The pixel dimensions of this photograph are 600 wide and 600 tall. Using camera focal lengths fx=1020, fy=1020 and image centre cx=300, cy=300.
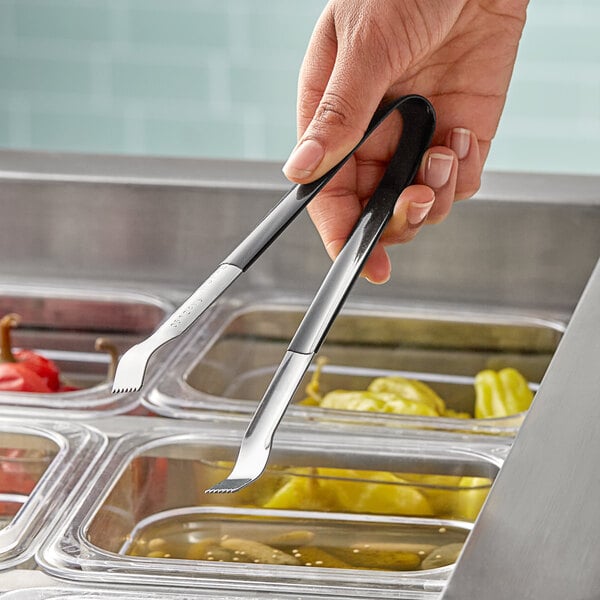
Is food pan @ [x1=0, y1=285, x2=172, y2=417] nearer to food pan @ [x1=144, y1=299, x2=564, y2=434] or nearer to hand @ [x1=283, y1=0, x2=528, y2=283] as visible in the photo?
food pan @ [x1=144, y1=299, x2=564, y2=434]

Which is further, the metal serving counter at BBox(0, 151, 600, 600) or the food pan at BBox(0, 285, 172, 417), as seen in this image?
the food pan at BBox(0, 285, 172, 417)

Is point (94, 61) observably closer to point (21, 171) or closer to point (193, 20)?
point (193, 20)

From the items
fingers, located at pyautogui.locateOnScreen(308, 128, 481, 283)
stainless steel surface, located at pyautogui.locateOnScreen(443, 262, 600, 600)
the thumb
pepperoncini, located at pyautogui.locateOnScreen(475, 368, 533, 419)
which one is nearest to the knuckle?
the thumb

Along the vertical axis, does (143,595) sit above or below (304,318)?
below

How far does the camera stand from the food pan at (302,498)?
728mm

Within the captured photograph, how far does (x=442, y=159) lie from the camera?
2.71 ft

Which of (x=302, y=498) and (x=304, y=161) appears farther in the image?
(x=302, y=498)

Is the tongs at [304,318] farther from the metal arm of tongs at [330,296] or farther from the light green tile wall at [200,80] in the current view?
the light green tile wall at [200,80]

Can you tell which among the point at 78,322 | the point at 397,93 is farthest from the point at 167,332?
the point at 78,322

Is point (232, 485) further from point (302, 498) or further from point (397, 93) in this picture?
point (397, 93)

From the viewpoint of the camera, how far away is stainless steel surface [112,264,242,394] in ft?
1.49

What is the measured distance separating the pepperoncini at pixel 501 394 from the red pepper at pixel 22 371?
1.33 feet

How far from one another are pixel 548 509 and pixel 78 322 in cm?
80

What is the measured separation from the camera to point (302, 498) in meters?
0.78
